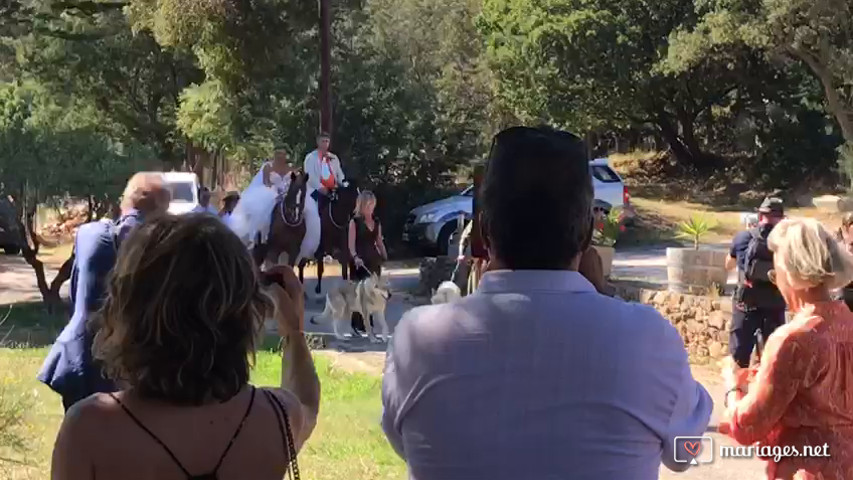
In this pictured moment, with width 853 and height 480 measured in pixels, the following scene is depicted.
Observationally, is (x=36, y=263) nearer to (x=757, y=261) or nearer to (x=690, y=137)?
(x=757, y=261)

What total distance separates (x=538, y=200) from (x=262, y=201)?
13.8 meters

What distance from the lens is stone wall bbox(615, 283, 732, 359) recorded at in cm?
1111

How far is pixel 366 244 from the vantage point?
13.9 metres

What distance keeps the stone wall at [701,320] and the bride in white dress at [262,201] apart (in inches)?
247

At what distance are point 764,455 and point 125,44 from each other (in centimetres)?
3038

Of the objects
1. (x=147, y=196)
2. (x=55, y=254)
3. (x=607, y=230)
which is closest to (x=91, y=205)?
(x=607, y=230)

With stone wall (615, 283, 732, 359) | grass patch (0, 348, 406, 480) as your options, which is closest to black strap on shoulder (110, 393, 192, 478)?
grass patch (0, 348, 406, 480)

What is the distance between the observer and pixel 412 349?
2.15 m

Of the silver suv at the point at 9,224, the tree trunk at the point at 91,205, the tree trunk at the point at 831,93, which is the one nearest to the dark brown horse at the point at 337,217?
the tree trunk at the point at 91,205

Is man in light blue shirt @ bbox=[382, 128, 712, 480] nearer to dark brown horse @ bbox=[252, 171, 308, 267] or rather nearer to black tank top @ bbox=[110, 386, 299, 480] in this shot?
black tank top @ bbox=[110, 386, 299, 480]

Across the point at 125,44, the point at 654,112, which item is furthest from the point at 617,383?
the point at 654,112

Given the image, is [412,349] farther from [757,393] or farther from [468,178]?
[468,178]

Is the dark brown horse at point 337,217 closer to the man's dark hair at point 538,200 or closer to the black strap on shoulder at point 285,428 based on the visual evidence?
the black strap on shoulder at point 285,428

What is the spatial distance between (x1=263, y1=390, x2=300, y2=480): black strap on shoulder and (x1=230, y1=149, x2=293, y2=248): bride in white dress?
42.8 ft
